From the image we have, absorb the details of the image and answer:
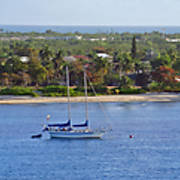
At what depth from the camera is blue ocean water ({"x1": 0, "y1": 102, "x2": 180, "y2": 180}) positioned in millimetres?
58062

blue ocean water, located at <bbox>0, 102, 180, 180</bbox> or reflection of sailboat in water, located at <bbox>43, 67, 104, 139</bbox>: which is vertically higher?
reflection of sailboat in water, located at <bbox>43, 67, 104, 139</bbox>

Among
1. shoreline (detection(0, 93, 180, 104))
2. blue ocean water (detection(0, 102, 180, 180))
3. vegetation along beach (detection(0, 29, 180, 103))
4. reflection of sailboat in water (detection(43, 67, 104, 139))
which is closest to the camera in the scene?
blue ocean water (detection(0, 102, 180, 180))

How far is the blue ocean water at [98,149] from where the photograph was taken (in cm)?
5806

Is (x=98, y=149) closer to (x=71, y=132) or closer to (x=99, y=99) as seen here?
(x=71, y=132)

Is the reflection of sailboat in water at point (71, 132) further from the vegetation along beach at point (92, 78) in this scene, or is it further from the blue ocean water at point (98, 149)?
the vegetation along beach at point (92, 78)

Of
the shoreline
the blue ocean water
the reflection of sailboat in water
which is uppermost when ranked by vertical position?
the reflection of sailboat in water

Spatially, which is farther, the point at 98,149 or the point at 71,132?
the point at 71,132

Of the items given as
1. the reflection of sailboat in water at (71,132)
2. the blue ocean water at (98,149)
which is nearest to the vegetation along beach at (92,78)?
the blue ocean water at (98,149)

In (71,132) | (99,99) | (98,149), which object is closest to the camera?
(98,149)

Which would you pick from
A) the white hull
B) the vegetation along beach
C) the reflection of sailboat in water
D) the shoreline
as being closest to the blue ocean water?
the white hull

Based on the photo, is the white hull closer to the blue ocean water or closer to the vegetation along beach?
the blue ocean water

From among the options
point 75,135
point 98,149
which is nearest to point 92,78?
point 75,135

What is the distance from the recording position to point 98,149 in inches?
2677

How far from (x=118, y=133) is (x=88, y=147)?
332 inches
